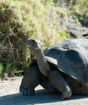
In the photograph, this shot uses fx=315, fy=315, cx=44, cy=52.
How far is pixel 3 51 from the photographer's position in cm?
831

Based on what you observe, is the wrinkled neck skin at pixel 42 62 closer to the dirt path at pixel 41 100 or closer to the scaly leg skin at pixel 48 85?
the scaly leg skin at pixel 48 85

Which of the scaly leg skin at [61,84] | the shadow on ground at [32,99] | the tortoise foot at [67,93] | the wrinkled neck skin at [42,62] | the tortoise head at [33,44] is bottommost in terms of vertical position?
the shadow on ground at [32,99]

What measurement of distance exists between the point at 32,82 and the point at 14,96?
41cm

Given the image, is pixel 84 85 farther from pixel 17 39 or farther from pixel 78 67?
pixel 17 39

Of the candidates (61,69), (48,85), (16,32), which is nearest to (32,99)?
(48,85)

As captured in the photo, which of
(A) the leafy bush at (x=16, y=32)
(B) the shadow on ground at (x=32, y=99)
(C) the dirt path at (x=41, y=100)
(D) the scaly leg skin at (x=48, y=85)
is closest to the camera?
(C) the dirt path at (x=41, y=100)

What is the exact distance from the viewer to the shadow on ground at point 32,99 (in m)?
4.90

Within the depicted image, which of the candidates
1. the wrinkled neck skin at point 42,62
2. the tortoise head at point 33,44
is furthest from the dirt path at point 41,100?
the tortoise head at point 33,44

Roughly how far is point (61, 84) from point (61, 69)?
0.24 meters

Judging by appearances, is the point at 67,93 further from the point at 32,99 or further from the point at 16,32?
the point at 16,32

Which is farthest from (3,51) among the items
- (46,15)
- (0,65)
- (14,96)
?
(14,96)

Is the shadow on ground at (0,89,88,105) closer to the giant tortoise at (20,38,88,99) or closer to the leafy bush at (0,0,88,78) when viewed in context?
the giant tortoise at (20,38,88,99)

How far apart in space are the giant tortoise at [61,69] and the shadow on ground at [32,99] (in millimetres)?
116

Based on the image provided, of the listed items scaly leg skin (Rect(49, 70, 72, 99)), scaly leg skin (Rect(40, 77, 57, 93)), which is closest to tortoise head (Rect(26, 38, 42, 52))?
scaly leg skin (Rect(49, 70, 72, 99))
